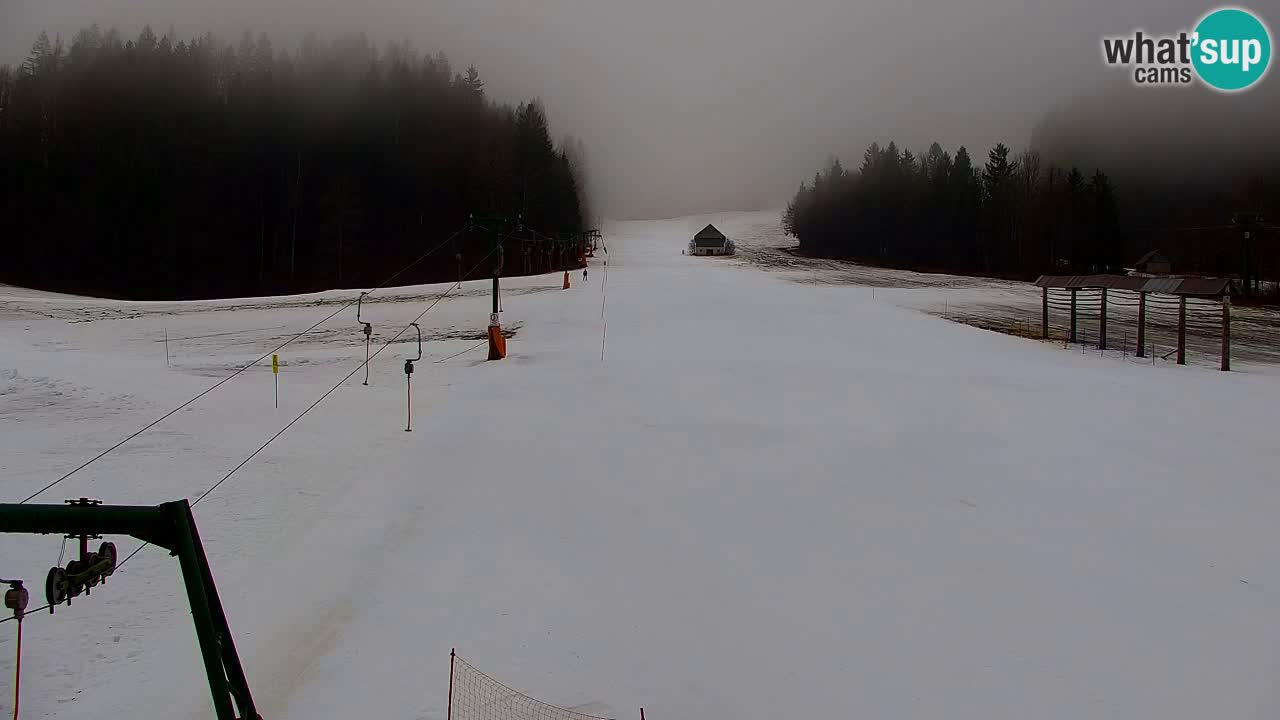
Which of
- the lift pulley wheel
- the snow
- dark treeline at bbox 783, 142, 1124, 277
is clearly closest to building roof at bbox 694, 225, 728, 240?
dark treeline at bbox 783, 142, 1124, 277

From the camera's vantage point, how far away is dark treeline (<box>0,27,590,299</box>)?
213 feet

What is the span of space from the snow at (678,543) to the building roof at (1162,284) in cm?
699

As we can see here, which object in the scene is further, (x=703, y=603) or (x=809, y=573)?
(x=809, y=573)

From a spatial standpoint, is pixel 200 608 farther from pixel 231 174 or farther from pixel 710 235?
pixel 710 235

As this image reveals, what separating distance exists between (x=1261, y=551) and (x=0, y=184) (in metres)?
90.2

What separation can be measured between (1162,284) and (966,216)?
81009 millimetres

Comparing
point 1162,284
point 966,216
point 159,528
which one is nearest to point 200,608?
point 159,528

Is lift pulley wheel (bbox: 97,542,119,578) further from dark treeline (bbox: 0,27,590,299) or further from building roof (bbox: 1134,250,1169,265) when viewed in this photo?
building roof (bbox: 1134,250,1169,265)

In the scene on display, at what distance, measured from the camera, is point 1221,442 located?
15305mm

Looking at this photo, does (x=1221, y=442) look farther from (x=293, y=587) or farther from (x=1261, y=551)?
(x=293, y=587)

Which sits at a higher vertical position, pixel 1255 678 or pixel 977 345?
pixel 977 345

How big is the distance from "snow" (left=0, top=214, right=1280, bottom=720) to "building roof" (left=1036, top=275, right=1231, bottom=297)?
6.99 metres

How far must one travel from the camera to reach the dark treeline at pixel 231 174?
6481 cm

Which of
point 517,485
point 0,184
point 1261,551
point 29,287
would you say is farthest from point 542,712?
point 0,184
